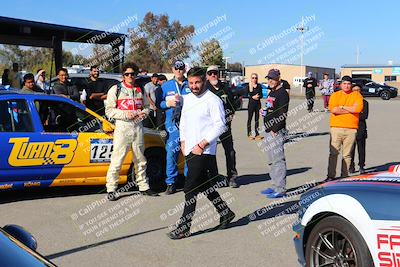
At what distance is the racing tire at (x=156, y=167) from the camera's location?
7734mm

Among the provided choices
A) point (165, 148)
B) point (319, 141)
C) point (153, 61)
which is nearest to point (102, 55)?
point (319, 141)

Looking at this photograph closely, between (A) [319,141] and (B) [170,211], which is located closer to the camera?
(B) [170,211]

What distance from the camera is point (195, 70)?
550 centimetres

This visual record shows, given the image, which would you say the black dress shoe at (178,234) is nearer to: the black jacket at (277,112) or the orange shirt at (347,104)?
the black jacket at (277,112)

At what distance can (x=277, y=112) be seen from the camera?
738 cm

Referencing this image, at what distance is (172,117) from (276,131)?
5.08 ft

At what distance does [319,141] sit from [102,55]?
459 inches

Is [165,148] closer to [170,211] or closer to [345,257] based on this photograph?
[170,211]

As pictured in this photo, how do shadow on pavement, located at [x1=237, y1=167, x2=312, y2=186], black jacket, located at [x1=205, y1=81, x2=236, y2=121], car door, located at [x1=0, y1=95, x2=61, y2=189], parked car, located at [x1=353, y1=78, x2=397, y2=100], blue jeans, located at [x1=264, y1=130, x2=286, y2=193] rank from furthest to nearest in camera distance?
1. parked car, located at [x1=353, y1=78, x2=397, y2=100]
2. shadow on pavement, located at [x1=237, y1=167, x2=312, y2=186]
3. black jacket, located at [x1=205, y1=81, x2=236, y2=121]
4. blue jeans, located at [x1=264, y1=130, x2=286, y2=193]
5. car door, located at [x1=0, y1=95, x2=61, y2=189]

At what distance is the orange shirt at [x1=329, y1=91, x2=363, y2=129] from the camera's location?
7.94 meters

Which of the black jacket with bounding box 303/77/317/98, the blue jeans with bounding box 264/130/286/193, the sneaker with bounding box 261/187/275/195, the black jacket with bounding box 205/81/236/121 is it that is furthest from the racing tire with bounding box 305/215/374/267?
the black jacket with bounding box 303/77/317/98

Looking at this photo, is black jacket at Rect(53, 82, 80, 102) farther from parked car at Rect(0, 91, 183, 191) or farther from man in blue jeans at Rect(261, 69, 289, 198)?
man in blue jeans at Rect(261, 69, 289, 198)

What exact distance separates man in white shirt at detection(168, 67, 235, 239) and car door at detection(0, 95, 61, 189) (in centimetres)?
230

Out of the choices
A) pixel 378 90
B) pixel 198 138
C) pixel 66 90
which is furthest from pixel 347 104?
pixel 378 90
